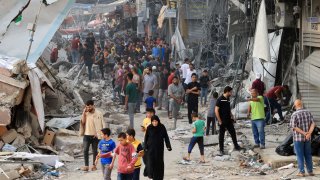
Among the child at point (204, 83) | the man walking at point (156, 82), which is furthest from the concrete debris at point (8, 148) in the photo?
the child at point (204, 83)

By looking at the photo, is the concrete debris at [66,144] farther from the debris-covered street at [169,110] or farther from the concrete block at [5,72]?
the concrete block at [5,72]

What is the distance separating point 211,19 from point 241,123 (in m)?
10.9

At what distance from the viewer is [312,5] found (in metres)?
16.1

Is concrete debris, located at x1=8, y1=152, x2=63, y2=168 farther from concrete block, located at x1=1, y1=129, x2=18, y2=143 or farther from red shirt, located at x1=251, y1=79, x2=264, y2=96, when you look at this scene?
red shirt, located at x1=251, y1=79, x2=264, y2=96

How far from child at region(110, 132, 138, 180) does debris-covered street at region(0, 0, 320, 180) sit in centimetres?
2

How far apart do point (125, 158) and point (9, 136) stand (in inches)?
197

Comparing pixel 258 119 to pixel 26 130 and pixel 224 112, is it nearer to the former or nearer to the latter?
pixel 224 112

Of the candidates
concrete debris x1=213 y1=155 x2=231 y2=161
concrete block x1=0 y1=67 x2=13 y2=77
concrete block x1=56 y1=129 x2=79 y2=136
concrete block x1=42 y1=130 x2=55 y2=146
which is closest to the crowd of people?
concrete debris x1=213 y1=155 x2=231 y2=161

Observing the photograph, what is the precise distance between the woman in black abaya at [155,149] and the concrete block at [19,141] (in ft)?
14.2

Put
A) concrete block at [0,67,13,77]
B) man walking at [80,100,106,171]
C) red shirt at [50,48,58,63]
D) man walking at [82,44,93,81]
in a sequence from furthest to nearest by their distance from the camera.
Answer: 1. red shirt at [50,48,58,63]
2. man walking at [82,44,93,81]
3. concrete block at [0,67,13,77]
4. man walking at [80,100,106,171]

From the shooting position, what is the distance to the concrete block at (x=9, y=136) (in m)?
→ 13.9

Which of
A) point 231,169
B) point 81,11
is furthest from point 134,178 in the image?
point 81,11

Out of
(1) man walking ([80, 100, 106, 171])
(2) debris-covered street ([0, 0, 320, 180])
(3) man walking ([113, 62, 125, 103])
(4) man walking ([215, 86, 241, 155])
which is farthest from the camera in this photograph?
(3) man walking ([113, 62, 125, 103])

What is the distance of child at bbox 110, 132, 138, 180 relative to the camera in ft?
32.0
